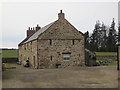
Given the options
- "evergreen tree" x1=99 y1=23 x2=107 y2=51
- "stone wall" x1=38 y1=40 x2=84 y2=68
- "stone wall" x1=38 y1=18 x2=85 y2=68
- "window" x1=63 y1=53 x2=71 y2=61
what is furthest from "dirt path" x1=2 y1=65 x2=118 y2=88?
"evergreen tree" x1=99 y1=23 x2=107 y2=51

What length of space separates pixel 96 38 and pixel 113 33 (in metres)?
7.63

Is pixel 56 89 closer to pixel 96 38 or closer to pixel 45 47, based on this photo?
pixel 45 47

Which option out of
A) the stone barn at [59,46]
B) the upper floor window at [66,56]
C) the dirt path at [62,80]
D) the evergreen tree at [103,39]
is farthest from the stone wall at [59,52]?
the evergreen tree at [103,39]

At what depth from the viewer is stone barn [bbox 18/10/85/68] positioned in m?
33.1

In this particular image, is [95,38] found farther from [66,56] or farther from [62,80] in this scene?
[62,80]

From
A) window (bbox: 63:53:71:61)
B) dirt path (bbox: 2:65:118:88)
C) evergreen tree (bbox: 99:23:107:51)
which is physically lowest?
dirt path (bbox: 2:65:118:88)

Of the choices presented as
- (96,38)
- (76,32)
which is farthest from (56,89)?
(96,38)

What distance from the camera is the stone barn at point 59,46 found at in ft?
109

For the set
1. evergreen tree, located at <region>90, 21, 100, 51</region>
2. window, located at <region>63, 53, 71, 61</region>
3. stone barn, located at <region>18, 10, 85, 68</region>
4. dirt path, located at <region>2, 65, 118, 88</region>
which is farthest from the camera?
evergreen tree, located at <region>90, 21, 100, 51</region>

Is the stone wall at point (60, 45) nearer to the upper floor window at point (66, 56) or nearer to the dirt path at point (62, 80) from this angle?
the upper floor window at point (66, 56)

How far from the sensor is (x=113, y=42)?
82.1m

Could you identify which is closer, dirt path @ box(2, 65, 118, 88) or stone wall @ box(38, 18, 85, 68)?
dirt path @ box(2, 65, 118, 88)

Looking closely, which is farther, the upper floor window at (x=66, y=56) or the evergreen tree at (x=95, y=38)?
the evergreen tree at (x=95, y=38)

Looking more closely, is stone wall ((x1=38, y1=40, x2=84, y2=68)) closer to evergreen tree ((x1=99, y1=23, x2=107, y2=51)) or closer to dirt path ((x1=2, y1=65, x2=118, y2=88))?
dirt path ((x1=2, y1=65, x2=118, y2=88))
